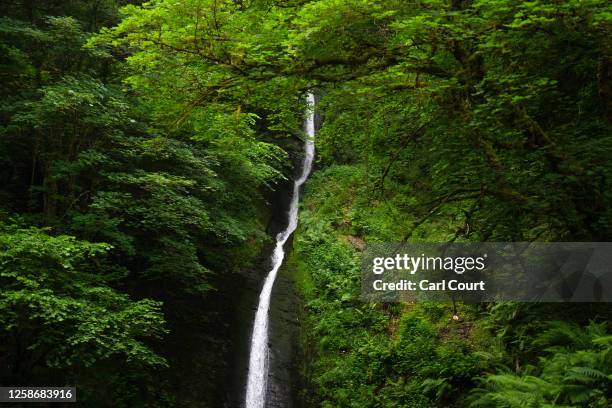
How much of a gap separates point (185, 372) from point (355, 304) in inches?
213

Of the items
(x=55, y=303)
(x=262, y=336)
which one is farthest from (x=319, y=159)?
(x=262, y=336)

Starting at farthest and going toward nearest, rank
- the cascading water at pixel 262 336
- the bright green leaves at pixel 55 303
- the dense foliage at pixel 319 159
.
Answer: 1. the cascading water at pixel 262 336
2. the bright green leaves at pixel 55 303
3. the dense foliage at pixel 319 159

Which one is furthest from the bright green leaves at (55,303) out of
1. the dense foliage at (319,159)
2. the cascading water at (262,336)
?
the cascading water at (262,336)

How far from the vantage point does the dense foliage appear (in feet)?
20.8

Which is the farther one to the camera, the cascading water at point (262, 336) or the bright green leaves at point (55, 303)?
the cascading water at point (262, 336)

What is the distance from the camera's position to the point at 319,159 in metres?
10.1

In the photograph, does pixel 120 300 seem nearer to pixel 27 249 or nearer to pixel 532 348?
pixel 27 249

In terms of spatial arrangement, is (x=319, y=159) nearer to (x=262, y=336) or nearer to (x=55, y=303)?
(x=55, y=303)

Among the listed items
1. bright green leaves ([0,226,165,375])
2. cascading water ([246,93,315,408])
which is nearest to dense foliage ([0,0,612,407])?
bright green leaves ([0,226,165,375])

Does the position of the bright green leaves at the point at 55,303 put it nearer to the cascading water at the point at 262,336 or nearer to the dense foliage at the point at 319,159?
the dense foliage at the point at 319,159

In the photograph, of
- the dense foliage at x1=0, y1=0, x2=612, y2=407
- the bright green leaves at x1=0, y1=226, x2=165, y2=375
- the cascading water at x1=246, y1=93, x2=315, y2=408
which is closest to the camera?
the dense foliage at x1=0, y1=0, x2=612, y2=407

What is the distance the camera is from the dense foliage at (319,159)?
6.34m

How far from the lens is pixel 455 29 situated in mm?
5492

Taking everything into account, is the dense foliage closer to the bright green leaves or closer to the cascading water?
the bright green leaves
